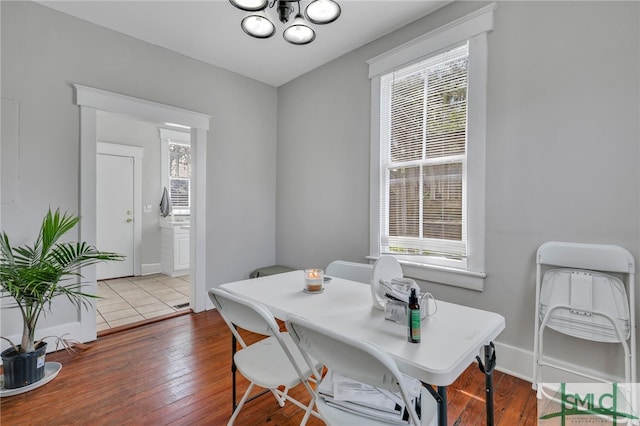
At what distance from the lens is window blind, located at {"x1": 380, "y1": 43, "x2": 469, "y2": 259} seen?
240cm

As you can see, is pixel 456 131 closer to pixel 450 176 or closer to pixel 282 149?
pixel 450 176

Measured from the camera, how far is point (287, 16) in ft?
6.64

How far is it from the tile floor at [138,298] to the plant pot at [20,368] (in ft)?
2.87

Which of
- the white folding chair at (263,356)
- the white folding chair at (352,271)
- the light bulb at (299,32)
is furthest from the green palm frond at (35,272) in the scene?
the light bulb at (299,32)

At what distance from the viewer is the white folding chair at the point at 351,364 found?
89cm

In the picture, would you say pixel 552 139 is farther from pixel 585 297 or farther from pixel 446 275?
pixel 446 275

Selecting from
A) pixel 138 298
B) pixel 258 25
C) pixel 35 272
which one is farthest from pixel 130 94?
pixel 138 298

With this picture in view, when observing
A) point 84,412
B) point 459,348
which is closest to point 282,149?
point 84,412

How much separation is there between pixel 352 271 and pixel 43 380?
2.31 metres

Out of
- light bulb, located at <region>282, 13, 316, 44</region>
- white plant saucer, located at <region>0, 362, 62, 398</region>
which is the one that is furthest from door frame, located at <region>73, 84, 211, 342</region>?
light bulb, located at <region>282, 13, 316, 44</region>

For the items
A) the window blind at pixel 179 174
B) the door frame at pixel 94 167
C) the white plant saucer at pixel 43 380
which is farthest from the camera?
the window blind at pixel 179 174

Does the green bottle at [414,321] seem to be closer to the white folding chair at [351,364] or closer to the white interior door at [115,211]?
the white folding chair at [351,364]

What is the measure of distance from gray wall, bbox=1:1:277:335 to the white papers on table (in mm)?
2728

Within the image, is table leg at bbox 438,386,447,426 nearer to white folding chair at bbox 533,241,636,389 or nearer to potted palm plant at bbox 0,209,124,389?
white folding chair at bbox 533,241,636,389
